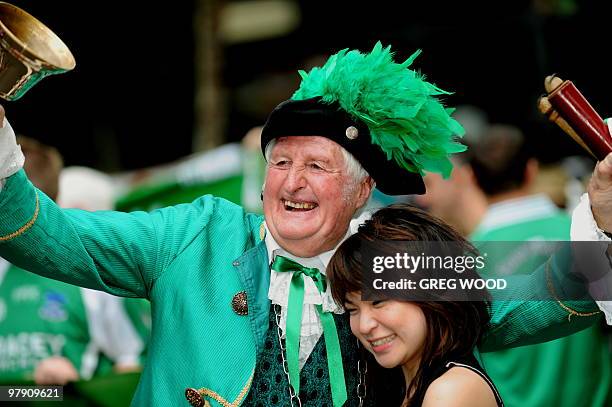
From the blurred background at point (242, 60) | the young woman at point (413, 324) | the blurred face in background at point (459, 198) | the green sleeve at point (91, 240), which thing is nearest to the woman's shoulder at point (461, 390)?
the young woman at point (413, 324)

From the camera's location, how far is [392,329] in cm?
303

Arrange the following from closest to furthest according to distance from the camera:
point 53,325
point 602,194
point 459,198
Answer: point 602,194
point 53,325
point 459,198

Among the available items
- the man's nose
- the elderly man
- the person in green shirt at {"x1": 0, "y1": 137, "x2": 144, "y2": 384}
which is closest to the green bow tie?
the elderly man

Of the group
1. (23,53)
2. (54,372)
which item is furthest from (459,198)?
(23,53)

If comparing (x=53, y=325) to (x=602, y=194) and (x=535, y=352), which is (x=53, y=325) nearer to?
(x=535, y=352)

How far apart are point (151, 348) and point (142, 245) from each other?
12.3 inches

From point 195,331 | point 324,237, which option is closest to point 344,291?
point 324,237

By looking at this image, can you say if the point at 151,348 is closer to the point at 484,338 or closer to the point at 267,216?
the point at 267,216

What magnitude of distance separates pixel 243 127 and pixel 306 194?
25.0 feet

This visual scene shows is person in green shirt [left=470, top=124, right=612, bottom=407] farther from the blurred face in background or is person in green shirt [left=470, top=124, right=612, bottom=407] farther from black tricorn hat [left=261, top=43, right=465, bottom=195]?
black tricorn hat [left=261, top=43, right=465, bottom=195]

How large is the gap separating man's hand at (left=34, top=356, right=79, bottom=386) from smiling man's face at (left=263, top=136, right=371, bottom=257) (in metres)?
1.79

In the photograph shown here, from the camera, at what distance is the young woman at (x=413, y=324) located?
2.98 meters

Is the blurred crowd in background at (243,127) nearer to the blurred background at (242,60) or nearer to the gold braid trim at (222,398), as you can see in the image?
the blurred background at (242,60)

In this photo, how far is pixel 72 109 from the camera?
34.2ft
